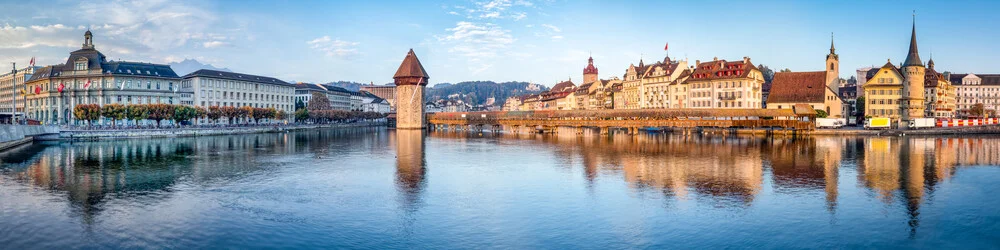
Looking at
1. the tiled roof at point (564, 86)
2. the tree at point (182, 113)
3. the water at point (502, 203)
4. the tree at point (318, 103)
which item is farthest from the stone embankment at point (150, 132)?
the tiled roof at point (564, 86)

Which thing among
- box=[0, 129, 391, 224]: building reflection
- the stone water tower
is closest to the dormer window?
the stone water tower

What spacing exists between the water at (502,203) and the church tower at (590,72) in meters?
111

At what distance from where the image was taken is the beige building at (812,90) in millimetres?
74250

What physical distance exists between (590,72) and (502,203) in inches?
5069

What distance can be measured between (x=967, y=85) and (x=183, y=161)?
117384 mm

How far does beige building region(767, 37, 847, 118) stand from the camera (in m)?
74.2

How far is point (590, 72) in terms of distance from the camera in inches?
5763

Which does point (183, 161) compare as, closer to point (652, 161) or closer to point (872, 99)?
point (652, 161)

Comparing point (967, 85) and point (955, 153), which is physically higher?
point (967, 85)

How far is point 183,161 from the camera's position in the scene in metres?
35.0

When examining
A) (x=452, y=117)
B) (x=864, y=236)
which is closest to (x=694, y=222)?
(x=864, y=236)

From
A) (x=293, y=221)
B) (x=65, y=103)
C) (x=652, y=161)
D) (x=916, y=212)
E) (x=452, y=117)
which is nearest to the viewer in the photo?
(x=293, y=221)

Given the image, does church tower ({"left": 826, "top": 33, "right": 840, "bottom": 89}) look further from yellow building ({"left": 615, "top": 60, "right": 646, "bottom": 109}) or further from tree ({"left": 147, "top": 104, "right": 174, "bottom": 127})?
tree ({"left": 147, "top": 104, "right": 174, "bottom": 127})

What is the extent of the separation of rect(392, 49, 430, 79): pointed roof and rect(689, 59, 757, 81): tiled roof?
3981 cm
